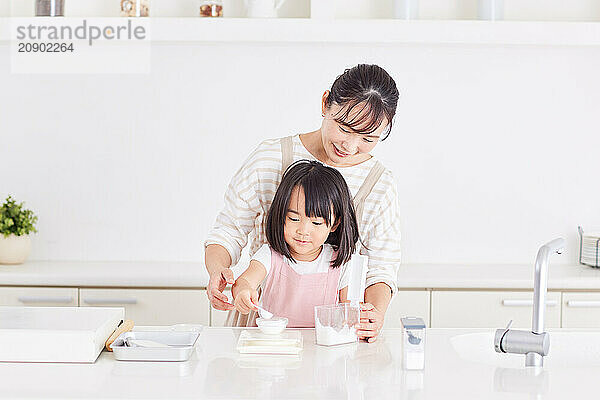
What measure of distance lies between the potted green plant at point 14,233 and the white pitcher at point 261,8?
3.79ft

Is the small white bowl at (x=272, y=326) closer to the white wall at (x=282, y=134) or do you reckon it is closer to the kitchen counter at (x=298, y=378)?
the kitchen counter at (x=298, y=378)

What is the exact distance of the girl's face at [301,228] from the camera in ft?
6.00

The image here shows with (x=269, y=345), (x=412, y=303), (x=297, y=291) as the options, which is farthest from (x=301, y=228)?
(x=412, y=303)

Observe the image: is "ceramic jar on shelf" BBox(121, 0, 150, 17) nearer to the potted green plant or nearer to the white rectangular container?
the potted green plant

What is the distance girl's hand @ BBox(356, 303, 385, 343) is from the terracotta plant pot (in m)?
1.77

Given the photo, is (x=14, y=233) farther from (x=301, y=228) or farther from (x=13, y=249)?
(x=301, y=228)

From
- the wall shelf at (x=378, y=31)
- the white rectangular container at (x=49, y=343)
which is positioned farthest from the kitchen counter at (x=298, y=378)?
the wall shelf at (x=378, y=31)

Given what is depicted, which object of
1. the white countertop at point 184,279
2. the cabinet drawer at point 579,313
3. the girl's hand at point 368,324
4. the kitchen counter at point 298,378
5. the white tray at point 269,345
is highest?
the girl's hand at point 368,324

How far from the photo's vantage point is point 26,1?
3283mm

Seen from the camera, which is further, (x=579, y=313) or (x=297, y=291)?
(x=579, y=313)

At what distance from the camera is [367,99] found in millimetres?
1860

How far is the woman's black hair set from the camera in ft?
6.10

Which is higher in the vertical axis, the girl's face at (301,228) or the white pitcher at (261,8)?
the white pitcher at (261,8)

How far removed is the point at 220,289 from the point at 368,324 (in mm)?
339
